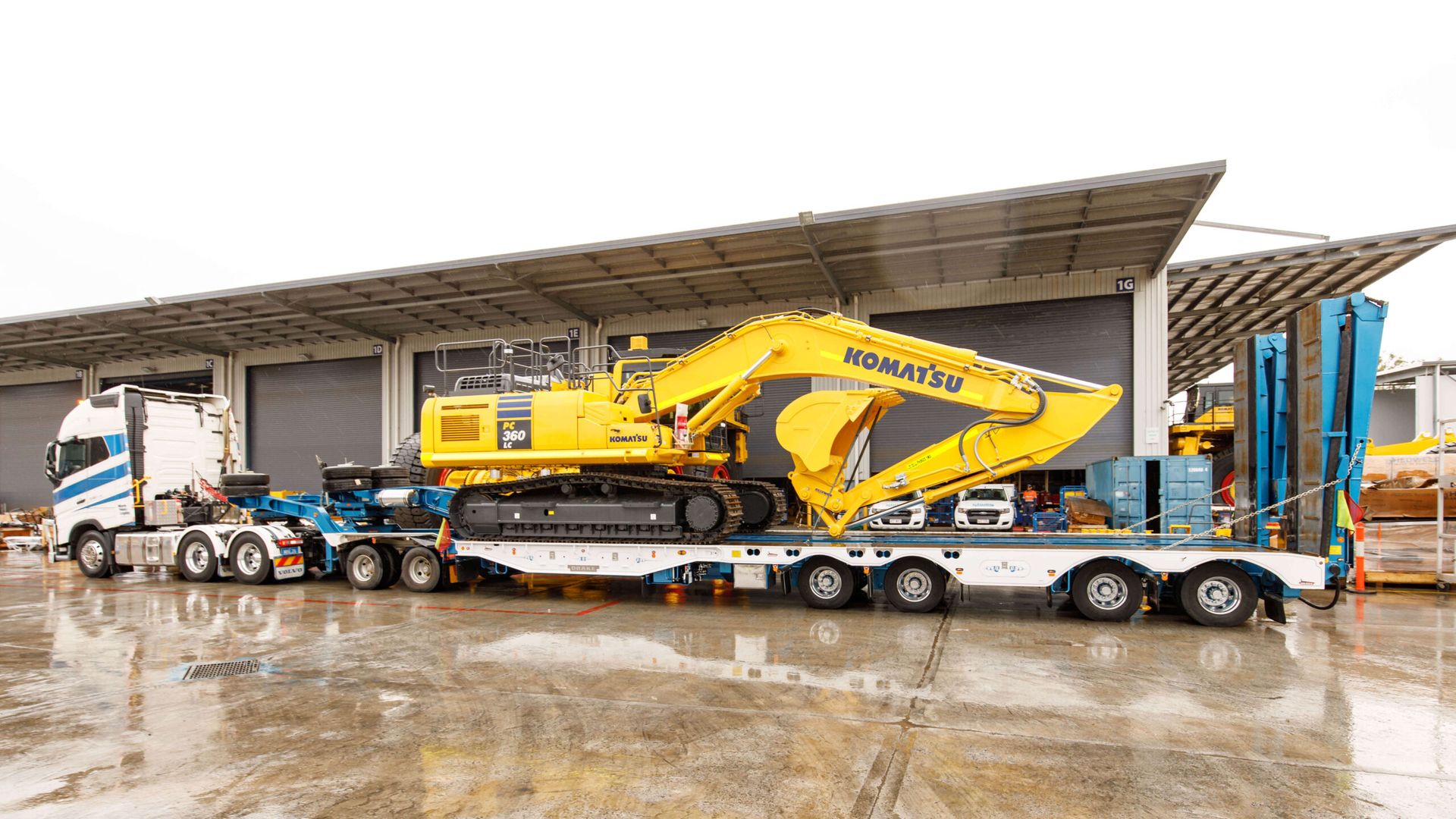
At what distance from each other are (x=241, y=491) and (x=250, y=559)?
54.8 inches

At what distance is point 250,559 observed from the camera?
12.6 meters

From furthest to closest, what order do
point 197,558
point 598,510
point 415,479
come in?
point 415,479, point 197,558, point 598,510

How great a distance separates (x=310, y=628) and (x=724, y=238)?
1101cm

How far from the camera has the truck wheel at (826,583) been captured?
375 inches

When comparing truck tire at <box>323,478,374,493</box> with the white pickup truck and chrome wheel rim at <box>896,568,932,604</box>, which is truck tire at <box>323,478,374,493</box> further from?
the white pickup truck

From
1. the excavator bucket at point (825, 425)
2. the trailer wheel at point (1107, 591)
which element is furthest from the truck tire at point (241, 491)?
the trailer wheel at point (1107, 591)

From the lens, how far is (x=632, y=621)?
9125mm

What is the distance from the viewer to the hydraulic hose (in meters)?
9.05

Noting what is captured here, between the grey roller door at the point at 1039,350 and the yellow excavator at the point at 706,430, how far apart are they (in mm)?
8562

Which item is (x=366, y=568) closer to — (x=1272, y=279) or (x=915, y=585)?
(x=915, y=585)

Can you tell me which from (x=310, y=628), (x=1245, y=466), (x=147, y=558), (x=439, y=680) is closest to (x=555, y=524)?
(x=310, y=628)

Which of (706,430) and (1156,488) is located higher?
(706,430)

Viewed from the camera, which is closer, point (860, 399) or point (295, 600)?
point (860, 399)

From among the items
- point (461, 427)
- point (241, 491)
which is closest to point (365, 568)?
point (461, 427)
